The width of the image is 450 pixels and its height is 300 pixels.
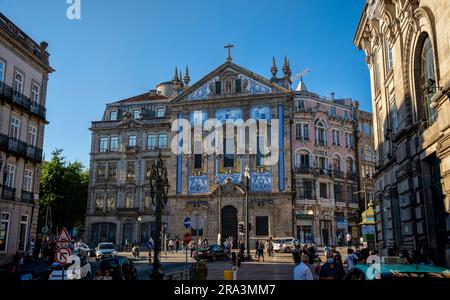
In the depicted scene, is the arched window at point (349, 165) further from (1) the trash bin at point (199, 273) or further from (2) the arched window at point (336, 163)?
(1) the trash bin at point (199, 273)

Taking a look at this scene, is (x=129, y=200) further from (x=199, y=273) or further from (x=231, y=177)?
(x=199, y=273)

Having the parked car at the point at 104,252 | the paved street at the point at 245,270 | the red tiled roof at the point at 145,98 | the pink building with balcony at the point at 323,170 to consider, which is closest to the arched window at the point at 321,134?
the pink building with balcony at the point at 323,170

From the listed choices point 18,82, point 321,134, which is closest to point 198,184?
point 321,134

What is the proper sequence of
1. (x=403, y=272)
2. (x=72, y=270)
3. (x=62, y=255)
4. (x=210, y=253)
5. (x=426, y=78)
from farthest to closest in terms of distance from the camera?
(x=210, y=253), (x=426, y=78), (x=72, y=270), (x=62, y=255), (x=403, y=272)

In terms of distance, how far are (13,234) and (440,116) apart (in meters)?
27.6

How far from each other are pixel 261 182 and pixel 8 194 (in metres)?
30.0

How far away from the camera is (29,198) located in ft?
101

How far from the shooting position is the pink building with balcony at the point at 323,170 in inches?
2149

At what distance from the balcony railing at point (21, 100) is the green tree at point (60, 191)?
911 inches

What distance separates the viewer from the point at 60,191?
182ft

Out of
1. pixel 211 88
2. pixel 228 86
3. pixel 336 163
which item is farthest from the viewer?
pixel 336 163

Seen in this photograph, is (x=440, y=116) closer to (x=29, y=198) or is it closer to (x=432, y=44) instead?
(x=432, y=44)

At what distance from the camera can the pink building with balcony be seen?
2149 inches

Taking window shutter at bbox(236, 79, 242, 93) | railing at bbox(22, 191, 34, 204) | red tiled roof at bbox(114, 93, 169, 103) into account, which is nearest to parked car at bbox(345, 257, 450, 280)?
railing at bbox(22, 191, 34, 204)
